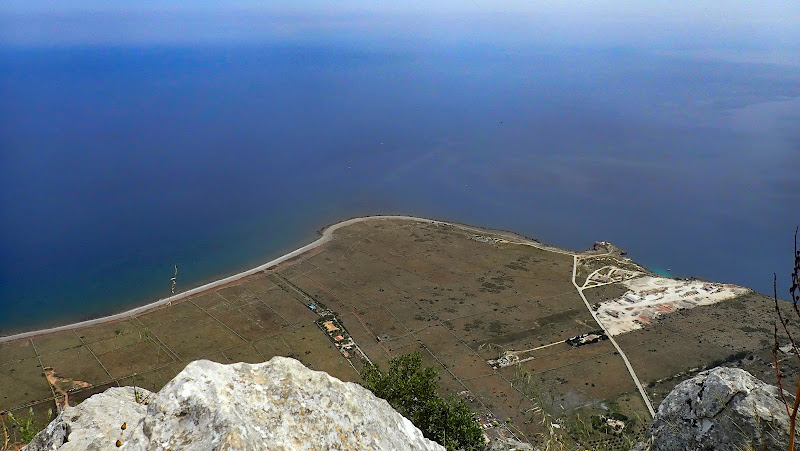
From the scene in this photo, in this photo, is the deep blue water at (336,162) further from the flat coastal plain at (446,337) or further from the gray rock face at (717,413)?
the gray rock face at (717,413)

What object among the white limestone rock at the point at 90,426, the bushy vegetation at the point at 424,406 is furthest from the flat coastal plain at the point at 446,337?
the white limestone rock at the point at 90,426

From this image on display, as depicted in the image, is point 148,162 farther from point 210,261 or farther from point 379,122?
point 379,122

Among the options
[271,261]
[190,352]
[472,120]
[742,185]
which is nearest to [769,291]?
[742,185]

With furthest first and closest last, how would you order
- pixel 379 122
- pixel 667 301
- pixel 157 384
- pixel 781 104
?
pixel 781 104 → pixel 379 122 → pixel 667 301 → pixel 157 384

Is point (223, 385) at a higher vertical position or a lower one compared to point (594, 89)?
higher

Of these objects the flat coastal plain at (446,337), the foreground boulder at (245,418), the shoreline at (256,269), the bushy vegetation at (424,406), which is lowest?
the shoreline at (256,269)

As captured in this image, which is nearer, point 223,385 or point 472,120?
point 223,385
